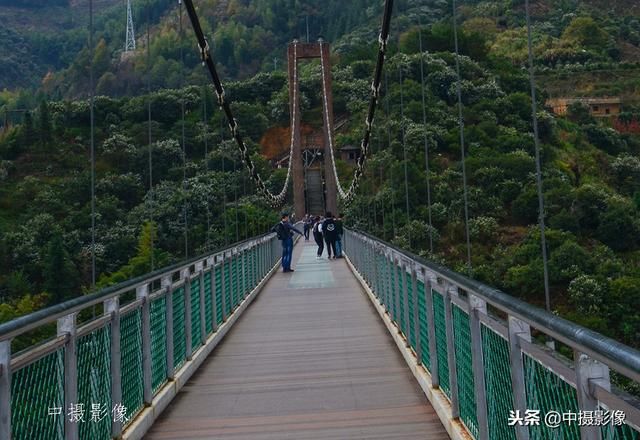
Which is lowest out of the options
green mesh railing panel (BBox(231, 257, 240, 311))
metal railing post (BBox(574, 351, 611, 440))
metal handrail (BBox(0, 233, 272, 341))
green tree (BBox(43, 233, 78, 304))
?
green tree (BBox(43, 233, 78, 304))

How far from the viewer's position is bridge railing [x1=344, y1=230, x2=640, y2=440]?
1.46 metres

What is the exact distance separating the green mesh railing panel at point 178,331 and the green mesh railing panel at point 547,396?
2.73 meters

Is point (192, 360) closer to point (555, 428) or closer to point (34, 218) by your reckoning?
point (555, 428)

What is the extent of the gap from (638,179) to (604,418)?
28487 millimetres

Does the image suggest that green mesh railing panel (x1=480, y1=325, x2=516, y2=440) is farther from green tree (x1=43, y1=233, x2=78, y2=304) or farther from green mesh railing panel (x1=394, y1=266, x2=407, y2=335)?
green tree (x1=43, y1=233, x2=78, y2=304)

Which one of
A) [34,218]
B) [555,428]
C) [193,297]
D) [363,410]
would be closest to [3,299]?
[34,218]

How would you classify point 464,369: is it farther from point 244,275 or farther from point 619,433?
point 244,275

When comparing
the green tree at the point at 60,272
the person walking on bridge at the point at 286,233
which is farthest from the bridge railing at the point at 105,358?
the green tree at the point at 60,272

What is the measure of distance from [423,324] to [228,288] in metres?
3.51

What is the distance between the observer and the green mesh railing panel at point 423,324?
4125 mm

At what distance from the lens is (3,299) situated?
21219 millimetres

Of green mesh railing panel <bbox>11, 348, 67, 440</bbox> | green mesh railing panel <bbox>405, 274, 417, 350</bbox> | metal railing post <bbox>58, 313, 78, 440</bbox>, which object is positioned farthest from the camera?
green mesh railing panel <bbox>405, 274, 417, 350</bbox>

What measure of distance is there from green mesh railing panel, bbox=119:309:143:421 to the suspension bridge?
0.5 inches

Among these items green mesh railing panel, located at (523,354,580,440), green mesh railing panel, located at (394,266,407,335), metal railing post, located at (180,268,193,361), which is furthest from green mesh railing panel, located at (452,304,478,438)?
metal railing post, located at (180,268,193,361)
